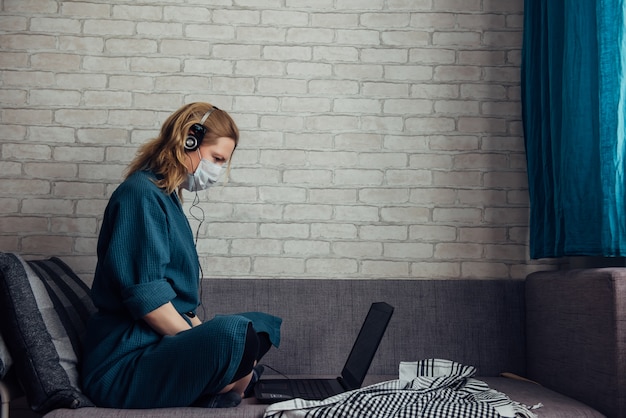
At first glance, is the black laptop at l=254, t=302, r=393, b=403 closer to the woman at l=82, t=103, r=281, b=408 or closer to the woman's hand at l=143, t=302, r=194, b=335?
the woman at l=82, t=103, r=281, b=408

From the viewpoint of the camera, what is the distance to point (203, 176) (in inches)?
78.0

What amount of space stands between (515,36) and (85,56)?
1.68 metres

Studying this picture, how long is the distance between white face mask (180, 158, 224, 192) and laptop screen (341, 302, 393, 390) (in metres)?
0.67

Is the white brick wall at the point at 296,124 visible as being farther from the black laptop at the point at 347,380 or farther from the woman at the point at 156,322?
the woman at the point at 156,322

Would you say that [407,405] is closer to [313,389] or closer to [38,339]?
[313,389]

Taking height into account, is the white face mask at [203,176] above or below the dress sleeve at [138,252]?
above

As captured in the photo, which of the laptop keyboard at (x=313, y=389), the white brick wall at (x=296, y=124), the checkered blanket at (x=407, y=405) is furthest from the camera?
the white brick wall at (x=296, y=124)

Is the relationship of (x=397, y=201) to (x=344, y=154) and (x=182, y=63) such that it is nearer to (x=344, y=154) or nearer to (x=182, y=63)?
(x=344, y=154)

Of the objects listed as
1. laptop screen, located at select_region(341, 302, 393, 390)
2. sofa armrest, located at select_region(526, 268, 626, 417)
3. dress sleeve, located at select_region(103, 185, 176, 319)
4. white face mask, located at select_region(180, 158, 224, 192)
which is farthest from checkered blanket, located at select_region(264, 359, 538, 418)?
white face mask, located at select_region(180, 158, 224, 192)

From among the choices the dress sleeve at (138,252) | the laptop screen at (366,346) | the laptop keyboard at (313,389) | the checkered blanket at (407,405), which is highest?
the dress sleeve at (138,252)

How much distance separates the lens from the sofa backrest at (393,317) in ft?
7.59

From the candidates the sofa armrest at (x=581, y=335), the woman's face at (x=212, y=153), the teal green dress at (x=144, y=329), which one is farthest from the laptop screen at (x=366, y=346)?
the woman's face at (x=212, y=153)

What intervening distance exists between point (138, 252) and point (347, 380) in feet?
2.61

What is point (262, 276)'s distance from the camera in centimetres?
243
